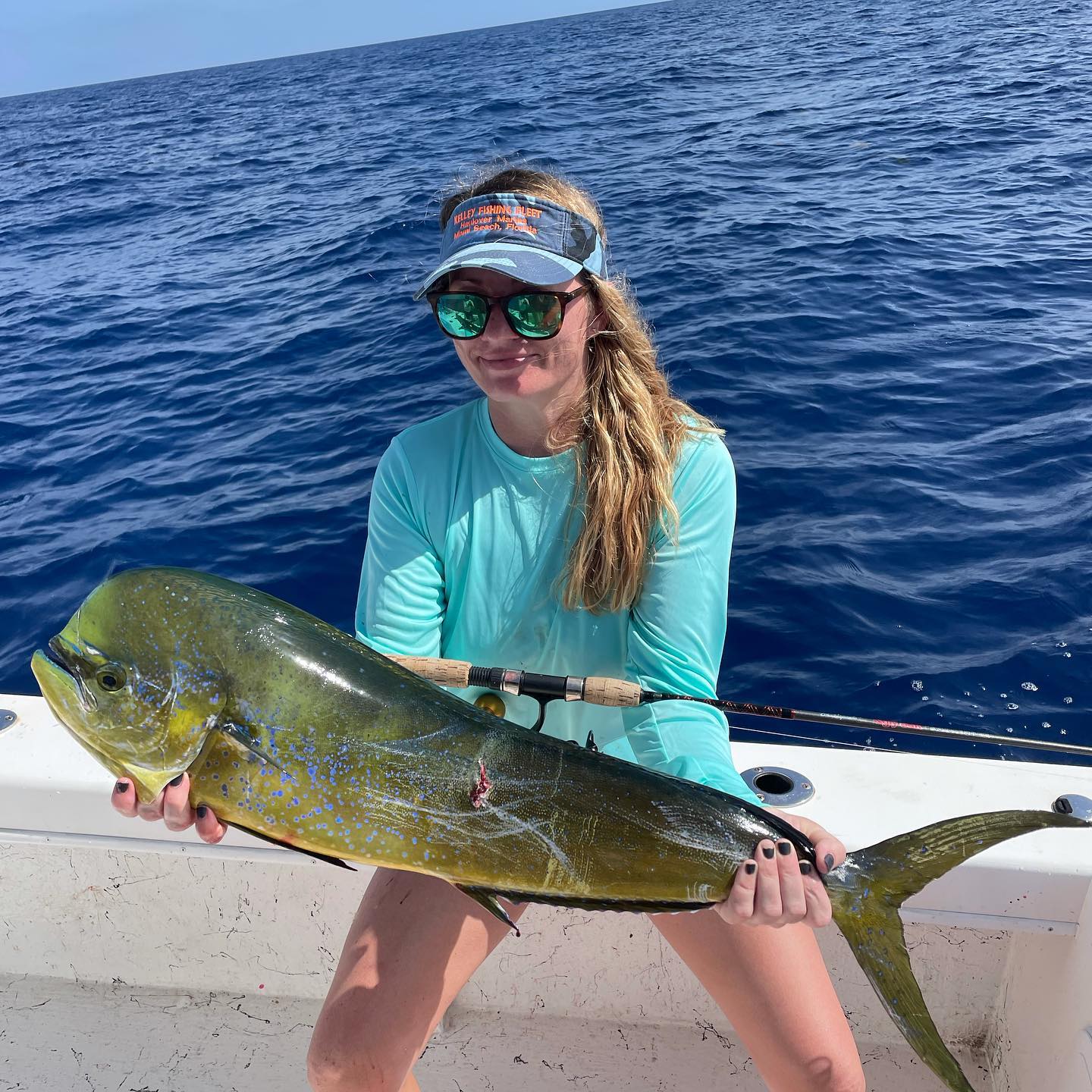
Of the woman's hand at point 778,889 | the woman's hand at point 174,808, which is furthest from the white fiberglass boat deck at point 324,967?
the woman's hand at point 174,808

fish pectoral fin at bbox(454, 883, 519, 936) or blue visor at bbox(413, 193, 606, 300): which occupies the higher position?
blue visor at bbox(413, 193, 606, 300)

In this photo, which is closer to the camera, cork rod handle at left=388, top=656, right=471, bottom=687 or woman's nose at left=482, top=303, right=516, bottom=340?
cork rod handle at left=388, top=656, right=471, bottom=687

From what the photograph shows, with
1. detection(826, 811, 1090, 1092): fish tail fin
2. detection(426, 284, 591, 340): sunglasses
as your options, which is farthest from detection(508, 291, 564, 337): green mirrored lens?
detection(826, 811, 1090, 1092): fish tail fin

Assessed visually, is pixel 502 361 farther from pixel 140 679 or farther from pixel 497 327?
pixel 140 679

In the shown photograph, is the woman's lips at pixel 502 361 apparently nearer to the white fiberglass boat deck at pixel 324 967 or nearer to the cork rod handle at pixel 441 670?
the cork rod handle at pixel 441 670

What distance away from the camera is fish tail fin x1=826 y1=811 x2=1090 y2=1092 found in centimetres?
173

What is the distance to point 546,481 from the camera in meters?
2.56

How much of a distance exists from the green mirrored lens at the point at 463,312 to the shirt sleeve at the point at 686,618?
61cm

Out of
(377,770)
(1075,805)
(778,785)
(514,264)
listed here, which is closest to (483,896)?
(377,770)

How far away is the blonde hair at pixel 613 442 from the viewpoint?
7.89 ft

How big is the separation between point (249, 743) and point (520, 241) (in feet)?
4.29

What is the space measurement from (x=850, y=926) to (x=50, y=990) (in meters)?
2.41

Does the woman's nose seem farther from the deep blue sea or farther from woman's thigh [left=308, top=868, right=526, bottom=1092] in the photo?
the deep blue sea

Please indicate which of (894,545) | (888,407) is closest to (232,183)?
(888,407)
